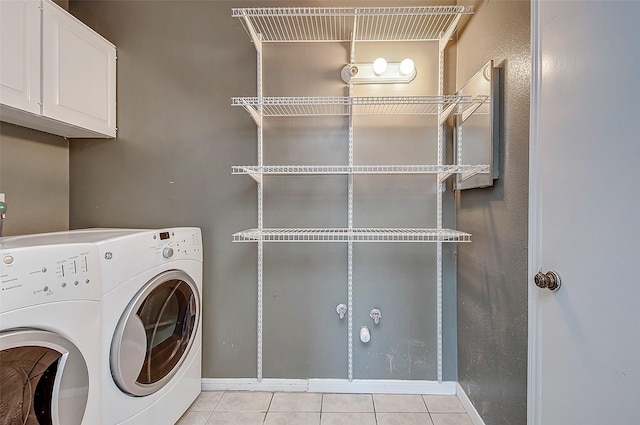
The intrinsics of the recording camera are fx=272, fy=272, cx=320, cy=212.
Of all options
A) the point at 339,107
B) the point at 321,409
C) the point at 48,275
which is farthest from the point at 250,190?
the point at 321,409

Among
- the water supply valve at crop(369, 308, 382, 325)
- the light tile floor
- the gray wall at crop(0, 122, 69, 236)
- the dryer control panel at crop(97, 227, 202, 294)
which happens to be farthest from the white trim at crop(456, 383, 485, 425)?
the gray wall at crop(0, 122, 69, 236)

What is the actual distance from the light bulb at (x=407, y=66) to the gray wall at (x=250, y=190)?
12 centimetres

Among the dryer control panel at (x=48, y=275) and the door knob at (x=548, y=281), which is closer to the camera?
the dryer control panel at (x=48, y=275)

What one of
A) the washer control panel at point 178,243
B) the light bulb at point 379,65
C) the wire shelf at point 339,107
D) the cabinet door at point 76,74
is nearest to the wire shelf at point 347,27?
the light bulb at point 379,65

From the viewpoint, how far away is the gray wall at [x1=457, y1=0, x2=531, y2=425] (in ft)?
3.52

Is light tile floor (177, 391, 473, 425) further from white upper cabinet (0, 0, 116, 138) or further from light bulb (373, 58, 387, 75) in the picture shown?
light bulb (373, 58, 387, 75)

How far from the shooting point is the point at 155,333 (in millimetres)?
1274

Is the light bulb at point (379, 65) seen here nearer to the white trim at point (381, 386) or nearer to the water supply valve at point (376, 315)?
the water supply valve at point (376, 315)

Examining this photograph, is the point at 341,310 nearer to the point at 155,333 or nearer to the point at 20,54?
the point at 155,333

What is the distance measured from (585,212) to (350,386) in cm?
150

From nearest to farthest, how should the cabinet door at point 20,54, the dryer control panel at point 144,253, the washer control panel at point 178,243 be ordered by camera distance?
1. the dryer control panel at point 144,253
2. the cabinet door at point 20,54
3. the washer control panel at point 178,243

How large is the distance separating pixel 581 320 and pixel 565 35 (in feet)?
2.87

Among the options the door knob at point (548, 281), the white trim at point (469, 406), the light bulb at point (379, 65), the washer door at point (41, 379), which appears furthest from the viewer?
the light bulb at point (379, 65)

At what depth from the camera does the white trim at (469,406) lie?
4.62ft
